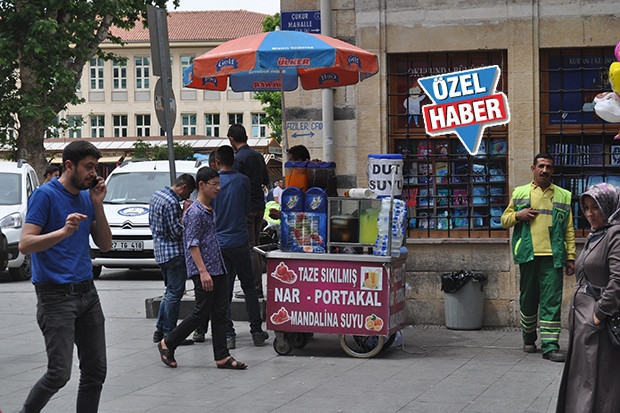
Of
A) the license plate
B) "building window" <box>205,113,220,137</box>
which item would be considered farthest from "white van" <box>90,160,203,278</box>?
"building window" <box>205,113,220,137</box>

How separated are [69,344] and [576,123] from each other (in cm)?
705

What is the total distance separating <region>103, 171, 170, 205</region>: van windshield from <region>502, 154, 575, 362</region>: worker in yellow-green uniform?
30.9ft

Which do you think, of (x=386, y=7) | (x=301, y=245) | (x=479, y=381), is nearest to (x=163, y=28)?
(x=386, y=7)

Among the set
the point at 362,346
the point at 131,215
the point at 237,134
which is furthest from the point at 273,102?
the point at 362,346

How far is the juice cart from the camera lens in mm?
10148

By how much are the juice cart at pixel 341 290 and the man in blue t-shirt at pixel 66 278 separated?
3780mm

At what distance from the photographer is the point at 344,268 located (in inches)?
403

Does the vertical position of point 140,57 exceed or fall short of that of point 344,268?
it exceeds it

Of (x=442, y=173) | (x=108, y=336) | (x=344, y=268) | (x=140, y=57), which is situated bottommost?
(x=108, y=336)

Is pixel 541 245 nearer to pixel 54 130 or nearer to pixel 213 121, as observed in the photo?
pixel 54 130

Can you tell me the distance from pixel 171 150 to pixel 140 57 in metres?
71.5

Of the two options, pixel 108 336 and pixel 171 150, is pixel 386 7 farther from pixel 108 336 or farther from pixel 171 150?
pixel 108 336

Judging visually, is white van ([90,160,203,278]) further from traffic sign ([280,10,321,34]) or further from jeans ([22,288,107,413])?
jeans ([22,288,107,413])

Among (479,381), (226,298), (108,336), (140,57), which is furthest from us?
(140,57)
